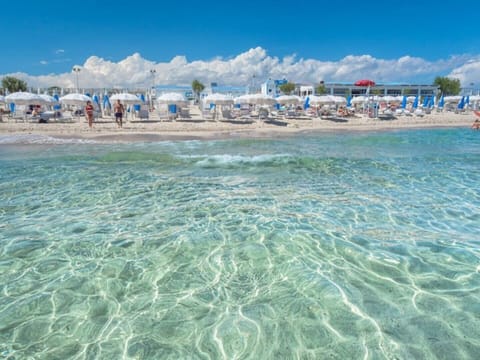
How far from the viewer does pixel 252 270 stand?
3.70 metres

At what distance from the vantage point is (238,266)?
377cm

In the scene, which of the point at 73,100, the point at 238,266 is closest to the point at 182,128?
the point at 73,100

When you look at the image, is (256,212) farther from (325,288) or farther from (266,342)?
(266,342)

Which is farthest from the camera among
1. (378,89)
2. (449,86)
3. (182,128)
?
(378,89)

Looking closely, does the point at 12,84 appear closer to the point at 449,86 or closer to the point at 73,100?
the point at 73,100

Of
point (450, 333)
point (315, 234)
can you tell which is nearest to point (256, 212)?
point (315, 234)

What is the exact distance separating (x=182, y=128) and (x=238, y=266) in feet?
46.6

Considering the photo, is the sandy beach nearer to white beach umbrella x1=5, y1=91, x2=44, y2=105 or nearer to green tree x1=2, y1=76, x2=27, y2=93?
white beach umbrella x1=5, y1=91, x2=44, y2=105

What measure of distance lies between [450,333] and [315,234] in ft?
6.75

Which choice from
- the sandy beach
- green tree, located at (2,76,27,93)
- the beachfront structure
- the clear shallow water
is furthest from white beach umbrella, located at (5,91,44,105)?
the beachfront structure

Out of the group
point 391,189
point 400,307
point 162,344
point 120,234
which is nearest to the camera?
point 162,344

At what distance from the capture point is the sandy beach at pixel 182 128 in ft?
49.0

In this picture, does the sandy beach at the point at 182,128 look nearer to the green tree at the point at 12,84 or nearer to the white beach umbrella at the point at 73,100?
the white beach umbrella at the point at 73,100

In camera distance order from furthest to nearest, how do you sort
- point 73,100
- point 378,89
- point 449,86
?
point 378,89, point 449,86, point 73,100
